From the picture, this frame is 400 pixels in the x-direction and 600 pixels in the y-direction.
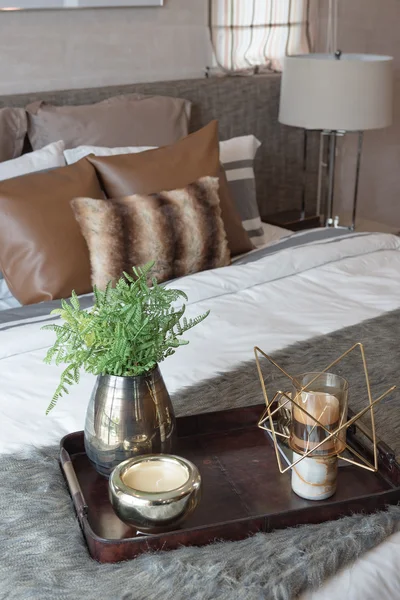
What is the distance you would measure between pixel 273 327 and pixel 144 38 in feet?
5.33

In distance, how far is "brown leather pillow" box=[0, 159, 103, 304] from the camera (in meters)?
2.16

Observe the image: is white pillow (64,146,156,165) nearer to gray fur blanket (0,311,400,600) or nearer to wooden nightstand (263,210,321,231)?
wooden nightstand (263,210,321,231)

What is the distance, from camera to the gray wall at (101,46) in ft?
9.09

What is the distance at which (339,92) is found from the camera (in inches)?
115

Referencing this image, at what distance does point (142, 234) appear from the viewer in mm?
2189

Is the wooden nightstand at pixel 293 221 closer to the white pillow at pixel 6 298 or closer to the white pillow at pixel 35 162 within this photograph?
the white pillow at pixel 35 162

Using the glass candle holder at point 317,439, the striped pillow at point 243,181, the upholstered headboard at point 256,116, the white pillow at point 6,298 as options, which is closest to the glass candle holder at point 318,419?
the glass candle holder at point 317,439

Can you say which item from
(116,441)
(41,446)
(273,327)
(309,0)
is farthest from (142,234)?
(309,0)

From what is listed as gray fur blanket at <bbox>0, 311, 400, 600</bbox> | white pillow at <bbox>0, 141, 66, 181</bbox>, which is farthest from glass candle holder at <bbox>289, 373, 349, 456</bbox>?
white pillow at <bbox>0, 141, 66, 181</bbox>

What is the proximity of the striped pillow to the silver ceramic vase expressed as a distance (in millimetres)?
1648

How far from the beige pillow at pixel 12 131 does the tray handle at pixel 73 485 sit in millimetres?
1481

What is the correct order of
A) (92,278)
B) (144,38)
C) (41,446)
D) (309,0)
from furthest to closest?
(309,0)
(144,38)
(92,278)
(41,446)

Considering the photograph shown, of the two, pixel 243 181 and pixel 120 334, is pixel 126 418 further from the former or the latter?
pixel 243 181

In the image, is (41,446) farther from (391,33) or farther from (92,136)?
(391,33)
